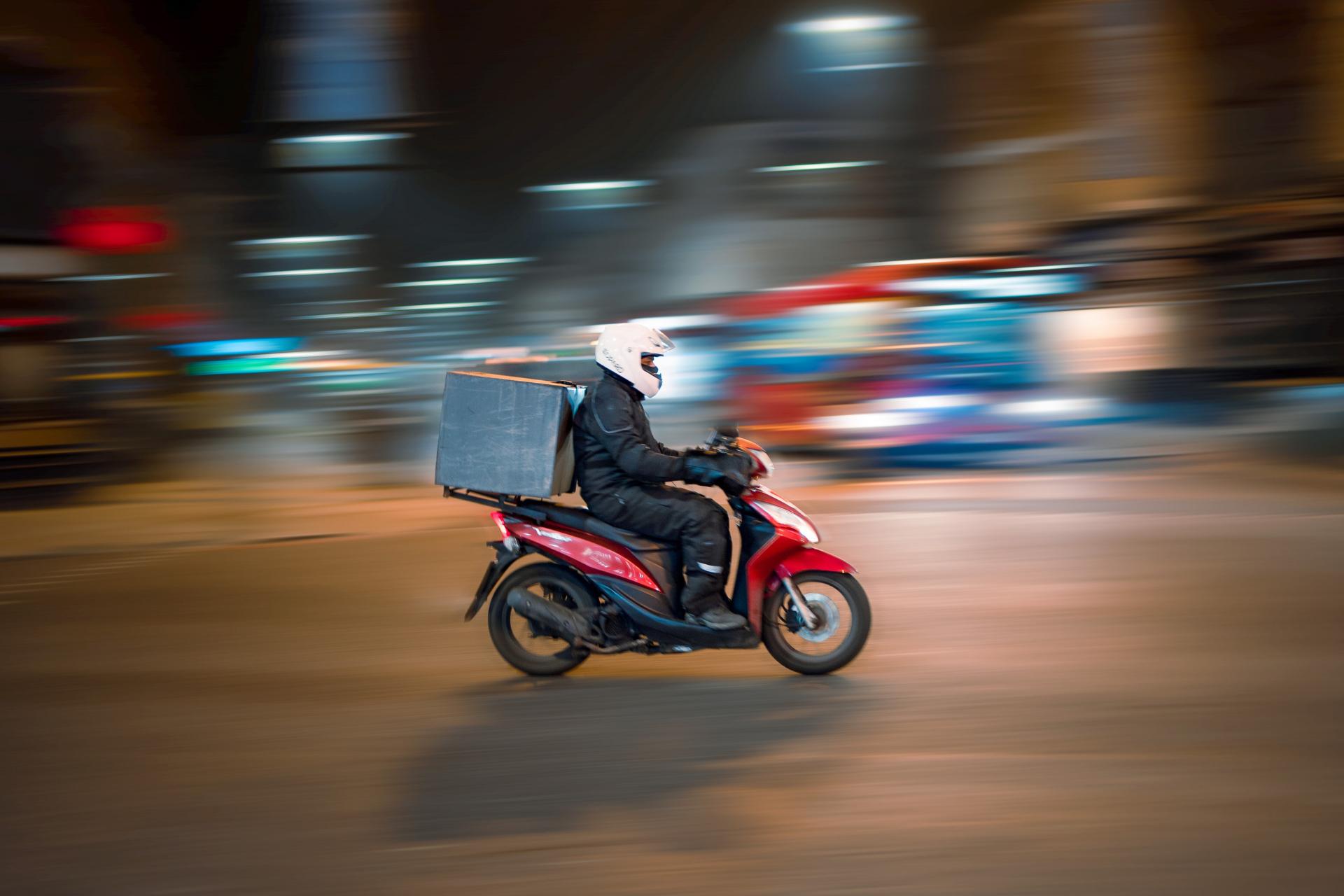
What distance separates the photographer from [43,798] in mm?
4359

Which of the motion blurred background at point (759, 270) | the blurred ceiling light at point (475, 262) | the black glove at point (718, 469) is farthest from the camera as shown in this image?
the blurred ceiling light at point (475, 262)

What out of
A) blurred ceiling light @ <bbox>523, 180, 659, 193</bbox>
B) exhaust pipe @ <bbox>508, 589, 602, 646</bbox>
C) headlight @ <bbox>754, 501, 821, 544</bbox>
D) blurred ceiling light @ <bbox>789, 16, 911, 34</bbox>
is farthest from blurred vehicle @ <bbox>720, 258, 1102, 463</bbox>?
exhaust pipe @ <bbox>508, 589, 602, 646</bbox>

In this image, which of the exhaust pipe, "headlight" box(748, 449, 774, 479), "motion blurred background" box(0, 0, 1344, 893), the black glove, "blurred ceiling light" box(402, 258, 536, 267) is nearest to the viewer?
the black glove

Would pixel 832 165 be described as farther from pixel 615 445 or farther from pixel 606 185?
pixel 615 445

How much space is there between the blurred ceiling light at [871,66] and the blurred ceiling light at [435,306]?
5828mm

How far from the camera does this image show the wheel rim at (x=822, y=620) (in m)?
5.34

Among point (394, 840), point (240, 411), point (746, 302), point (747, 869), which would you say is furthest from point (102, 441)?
point (747, 869)

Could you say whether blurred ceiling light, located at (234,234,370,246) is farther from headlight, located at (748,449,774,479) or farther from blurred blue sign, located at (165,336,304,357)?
headlight, located at (748,449,774,479)

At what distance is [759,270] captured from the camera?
51.2 ft

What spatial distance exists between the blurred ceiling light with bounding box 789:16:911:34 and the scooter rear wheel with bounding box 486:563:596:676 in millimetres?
12323

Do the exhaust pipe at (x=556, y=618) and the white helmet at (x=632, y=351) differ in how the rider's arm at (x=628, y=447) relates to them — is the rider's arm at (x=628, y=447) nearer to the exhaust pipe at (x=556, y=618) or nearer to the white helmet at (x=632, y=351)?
the white helmet at (x=632, y=351)

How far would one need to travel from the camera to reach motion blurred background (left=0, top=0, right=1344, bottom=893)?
480 inches

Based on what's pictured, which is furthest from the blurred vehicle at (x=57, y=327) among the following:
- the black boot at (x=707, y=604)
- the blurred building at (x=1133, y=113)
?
the blurred building at (x=1133, y=113)

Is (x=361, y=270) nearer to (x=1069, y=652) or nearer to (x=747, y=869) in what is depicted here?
(x=1069, y=652)
